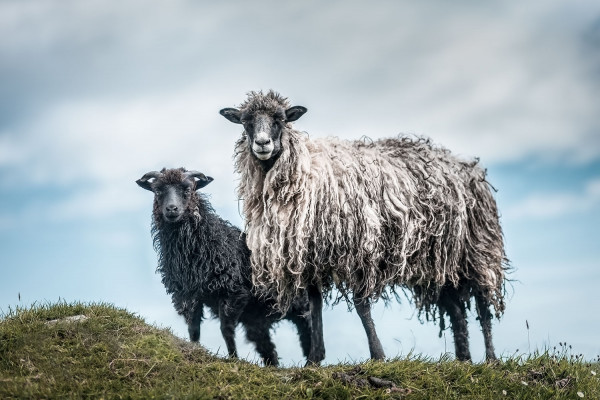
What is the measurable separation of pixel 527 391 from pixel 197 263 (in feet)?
16.9

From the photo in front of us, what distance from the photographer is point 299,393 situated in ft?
27.5

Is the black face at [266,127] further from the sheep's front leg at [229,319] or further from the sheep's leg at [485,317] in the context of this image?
the sheep's leg at [485,317]

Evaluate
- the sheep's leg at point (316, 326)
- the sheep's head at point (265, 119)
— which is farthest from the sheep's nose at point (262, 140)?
the sheep's leg at point (316, 326)

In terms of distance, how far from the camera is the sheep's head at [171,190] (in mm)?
11359

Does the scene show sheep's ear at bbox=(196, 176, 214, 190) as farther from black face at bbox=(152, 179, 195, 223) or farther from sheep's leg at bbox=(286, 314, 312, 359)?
sheep's leg at bbox=(286, 314, 312, 359)

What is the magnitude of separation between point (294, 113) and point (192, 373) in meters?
4.01

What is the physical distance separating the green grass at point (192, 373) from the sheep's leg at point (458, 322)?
2.03 m

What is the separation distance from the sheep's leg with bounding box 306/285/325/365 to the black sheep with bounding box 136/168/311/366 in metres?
0.91

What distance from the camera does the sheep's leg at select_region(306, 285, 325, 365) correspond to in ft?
33.1

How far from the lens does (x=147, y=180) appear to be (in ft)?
39.0

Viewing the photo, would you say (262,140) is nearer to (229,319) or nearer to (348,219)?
(348,219)

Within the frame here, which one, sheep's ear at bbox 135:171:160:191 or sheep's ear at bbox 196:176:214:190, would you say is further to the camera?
sheep's ear at bbox 196:176:214:190

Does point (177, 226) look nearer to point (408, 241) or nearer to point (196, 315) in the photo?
point (196, 315)

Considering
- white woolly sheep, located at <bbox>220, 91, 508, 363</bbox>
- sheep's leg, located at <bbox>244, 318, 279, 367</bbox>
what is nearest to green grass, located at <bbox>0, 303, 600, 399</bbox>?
white woolly sheep, located at <bbox>220, 91, 508, 363</bbox>
